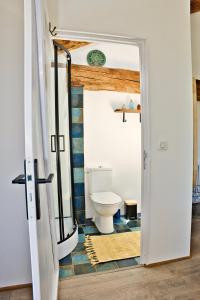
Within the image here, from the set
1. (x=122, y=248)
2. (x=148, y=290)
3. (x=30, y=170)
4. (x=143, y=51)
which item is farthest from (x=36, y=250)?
(x=143, y=51)

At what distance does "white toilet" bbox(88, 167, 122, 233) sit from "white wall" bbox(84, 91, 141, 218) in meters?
0.16

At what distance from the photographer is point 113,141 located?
343 cm

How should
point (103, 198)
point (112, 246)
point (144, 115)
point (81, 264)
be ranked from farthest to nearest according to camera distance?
point (103, 198)
point (112, 246)
point (81, 264)
point (144, 115)

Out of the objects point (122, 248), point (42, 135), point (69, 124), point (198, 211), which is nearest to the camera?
point (42, 135)

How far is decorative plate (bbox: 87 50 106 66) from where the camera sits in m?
3.21

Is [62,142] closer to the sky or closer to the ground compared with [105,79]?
closer to the ground

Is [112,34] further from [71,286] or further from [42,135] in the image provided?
[71,286]

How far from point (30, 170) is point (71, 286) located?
138cm

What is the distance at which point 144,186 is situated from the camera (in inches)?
83.5

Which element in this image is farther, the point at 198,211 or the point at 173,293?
the point at 198,211

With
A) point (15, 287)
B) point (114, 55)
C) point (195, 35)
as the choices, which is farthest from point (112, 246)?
point (114, 55)

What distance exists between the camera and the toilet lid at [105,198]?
2832 mm

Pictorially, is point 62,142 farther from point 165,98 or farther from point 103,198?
point 165,98

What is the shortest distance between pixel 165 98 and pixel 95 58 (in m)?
1.56
